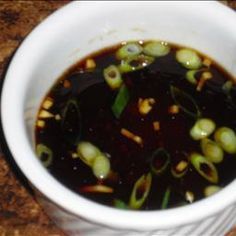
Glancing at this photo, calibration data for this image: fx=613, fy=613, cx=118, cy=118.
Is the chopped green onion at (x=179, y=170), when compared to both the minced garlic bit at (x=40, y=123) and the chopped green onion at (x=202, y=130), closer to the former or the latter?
the chopped green onion at (x=202, y=130)

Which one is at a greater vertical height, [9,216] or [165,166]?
[165,166]

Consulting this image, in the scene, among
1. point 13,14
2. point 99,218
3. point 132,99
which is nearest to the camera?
point 99,218

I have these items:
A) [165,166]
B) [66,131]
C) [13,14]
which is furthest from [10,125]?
[13,14]

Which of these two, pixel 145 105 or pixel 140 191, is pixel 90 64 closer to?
pixel 145 105

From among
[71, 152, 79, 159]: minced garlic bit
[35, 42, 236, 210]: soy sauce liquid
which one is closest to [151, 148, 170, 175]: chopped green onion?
[35, 42, 236, 210]: soy sauce liquid

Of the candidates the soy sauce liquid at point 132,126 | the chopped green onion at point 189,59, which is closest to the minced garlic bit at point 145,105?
the soy sauce liquid at point 132,126

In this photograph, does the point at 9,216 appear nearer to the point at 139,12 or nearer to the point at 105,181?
the point at 105,181
